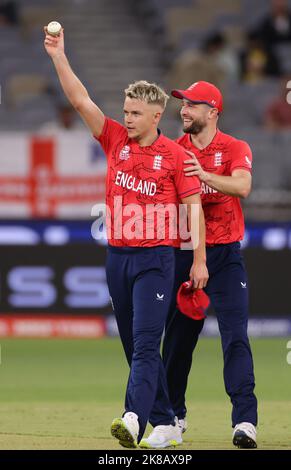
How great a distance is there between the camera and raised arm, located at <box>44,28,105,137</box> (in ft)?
25.7

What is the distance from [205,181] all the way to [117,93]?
12653 mm

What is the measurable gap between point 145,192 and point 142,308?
0.72 m

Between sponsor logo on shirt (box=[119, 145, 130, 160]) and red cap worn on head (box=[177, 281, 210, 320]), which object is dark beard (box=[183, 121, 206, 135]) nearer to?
sponsor logo on shirt (box=[119, 145, 130, 160])

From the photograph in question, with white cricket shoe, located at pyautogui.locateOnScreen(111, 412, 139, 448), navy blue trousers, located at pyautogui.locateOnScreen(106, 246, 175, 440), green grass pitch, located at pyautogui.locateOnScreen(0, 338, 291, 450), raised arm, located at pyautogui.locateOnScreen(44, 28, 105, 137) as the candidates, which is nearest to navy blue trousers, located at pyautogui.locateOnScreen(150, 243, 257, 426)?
green grass pitch, located at pyautogui.locateOnScreen(0, 338, 291, 450)

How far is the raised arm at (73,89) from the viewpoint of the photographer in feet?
25.7

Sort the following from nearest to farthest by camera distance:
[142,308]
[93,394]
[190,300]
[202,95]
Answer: [142,308], [190,300], [202,95], [93,394]

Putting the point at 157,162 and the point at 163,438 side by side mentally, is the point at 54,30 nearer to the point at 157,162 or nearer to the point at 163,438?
the point at 157,162

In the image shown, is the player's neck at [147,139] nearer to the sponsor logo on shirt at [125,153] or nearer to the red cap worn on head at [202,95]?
the sponsor logo on shirt at [125,153]

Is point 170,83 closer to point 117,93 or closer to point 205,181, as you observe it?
point 117,93

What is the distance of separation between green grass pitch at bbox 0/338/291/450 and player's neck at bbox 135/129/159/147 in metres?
1.90

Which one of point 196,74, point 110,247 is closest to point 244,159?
point 110,247

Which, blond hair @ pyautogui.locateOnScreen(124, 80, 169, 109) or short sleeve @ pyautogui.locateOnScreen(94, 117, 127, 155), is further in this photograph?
short sleeve @ pyautogui.locateOnScreen(94, 117, 127, 155)

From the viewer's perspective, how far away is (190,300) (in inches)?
323

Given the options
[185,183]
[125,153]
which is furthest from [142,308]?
[125,153]
